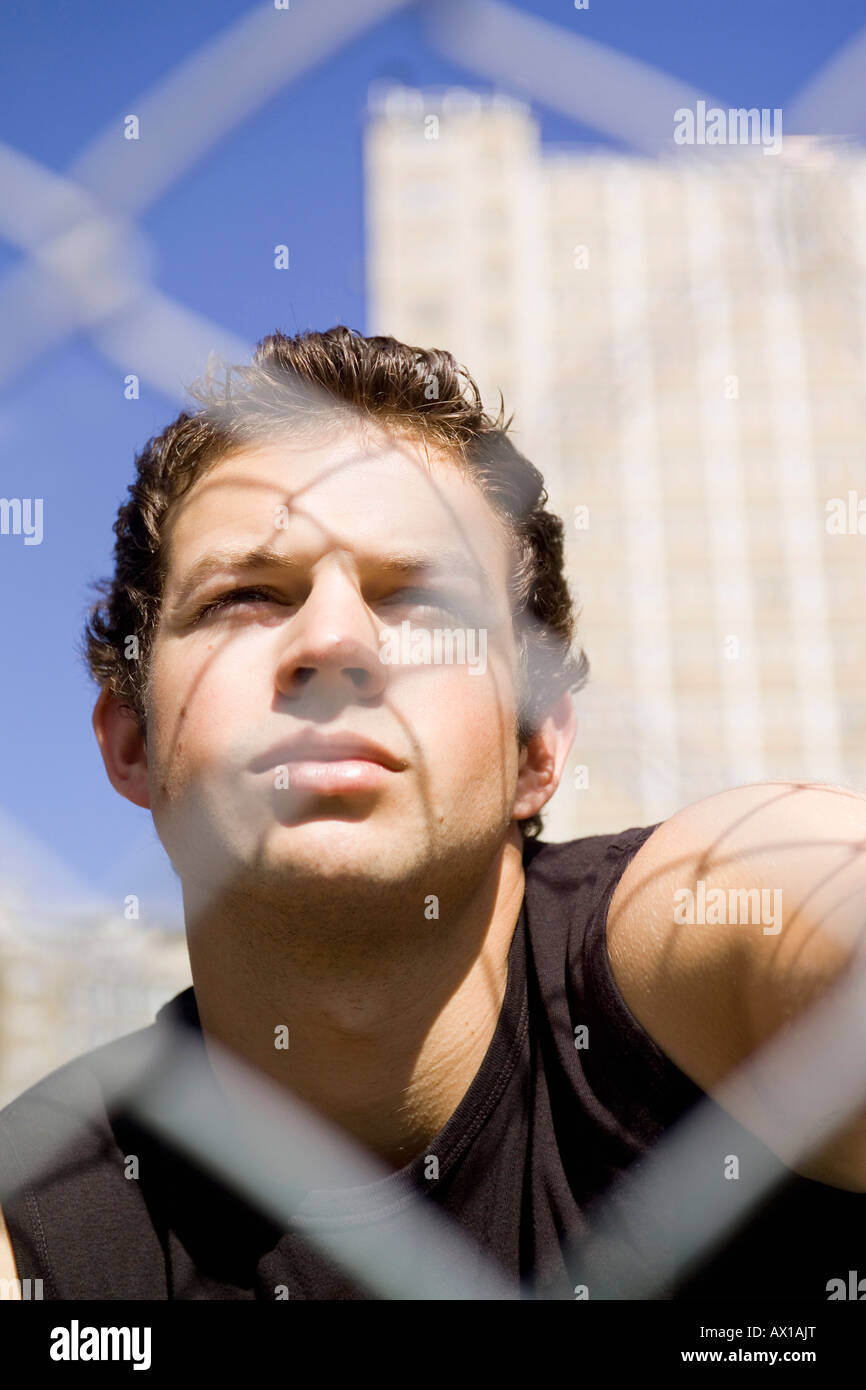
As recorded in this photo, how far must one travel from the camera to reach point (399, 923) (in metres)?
1.05

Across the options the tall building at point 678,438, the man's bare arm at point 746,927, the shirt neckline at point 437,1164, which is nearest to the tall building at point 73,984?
the shirt neckline at point 437,1164

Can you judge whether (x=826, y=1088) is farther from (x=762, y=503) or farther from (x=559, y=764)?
(x=762, y=503)

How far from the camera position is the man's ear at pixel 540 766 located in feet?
4.35

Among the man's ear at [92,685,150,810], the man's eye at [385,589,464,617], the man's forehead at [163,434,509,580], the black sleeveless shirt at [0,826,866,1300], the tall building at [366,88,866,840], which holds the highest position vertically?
the tall building at [366,88,866,840]

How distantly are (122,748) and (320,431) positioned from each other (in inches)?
20.5

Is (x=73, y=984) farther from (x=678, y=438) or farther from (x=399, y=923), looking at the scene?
(x=678, y=438)

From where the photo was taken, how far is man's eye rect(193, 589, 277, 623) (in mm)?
1099

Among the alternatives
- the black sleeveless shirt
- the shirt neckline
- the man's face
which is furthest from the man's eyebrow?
the shirt neckline

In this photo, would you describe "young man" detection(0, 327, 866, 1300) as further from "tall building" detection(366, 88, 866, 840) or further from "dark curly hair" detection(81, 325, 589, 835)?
"tall building" detection(366, 88, 866, 840)

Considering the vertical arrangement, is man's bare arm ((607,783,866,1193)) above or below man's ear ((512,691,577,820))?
below

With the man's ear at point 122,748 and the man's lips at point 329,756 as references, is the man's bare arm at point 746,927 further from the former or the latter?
the man's ear at point 122,748

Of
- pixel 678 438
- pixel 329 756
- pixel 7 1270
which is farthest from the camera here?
pixel 678 438

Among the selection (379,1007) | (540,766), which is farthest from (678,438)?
(379,1007)

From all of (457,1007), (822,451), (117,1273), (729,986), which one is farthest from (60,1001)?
(822,451)
